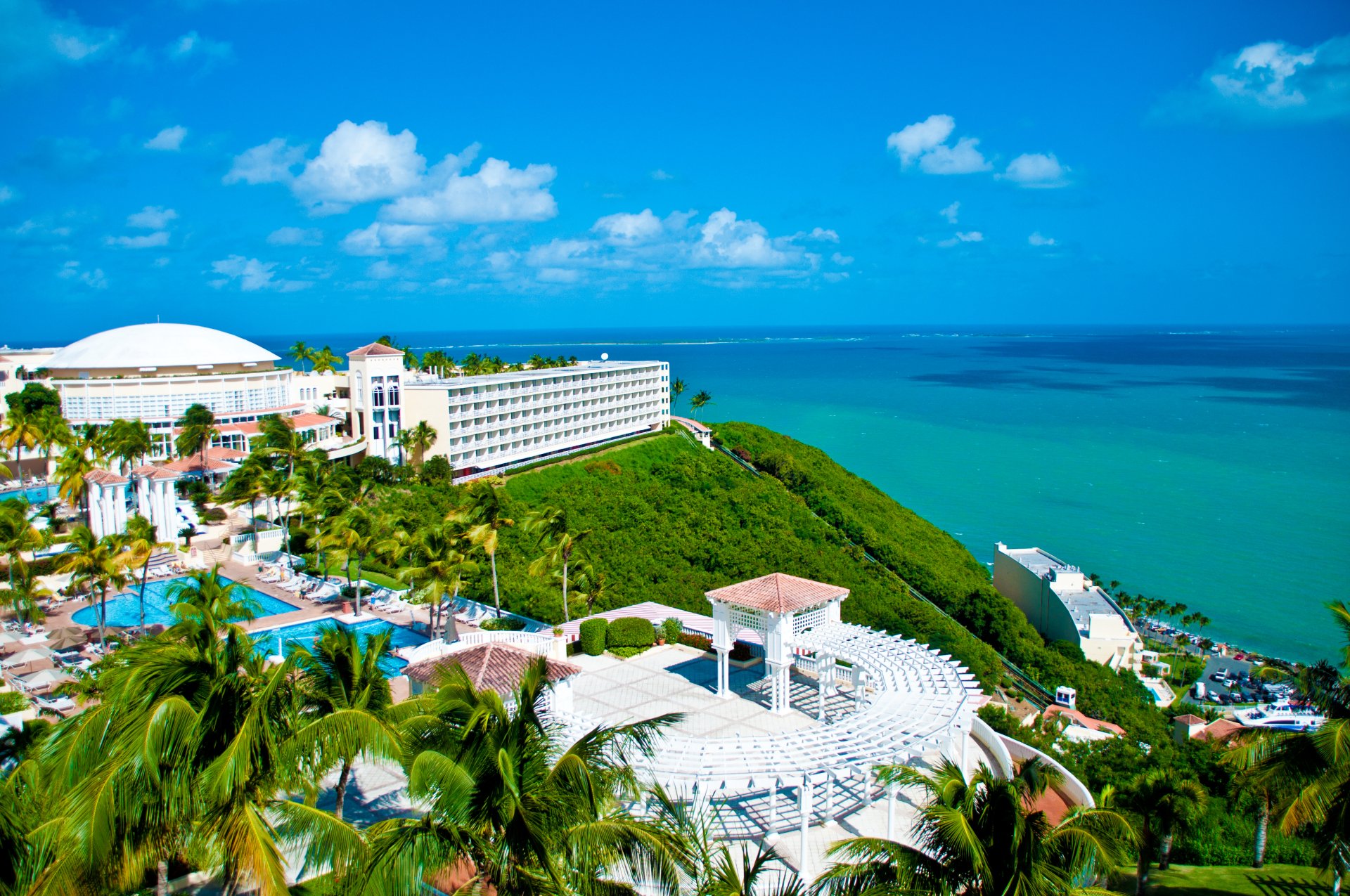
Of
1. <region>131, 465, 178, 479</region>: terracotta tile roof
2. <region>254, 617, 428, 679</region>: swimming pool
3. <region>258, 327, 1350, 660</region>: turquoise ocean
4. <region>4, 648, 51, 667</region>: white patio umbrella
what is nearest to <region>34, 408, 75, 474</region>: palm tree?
<region>131, 465, 178, 479</region>: terracotta tile roof

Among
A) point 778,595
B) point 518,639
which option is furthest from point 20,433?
point 778,595

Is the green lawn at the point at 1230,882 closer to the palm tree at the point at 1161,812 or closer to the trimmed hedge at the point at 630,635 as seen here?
the palm tree at the point at 1161,812

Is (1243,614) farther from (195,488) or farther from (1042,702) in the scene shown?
(195,488)

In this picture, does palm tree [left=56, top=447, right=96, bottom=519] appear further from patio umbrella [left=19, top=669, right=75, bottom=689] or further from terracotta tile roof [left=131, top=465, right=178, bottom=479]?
patio umbrella [left=19, top=669, right=75, bottom=689]

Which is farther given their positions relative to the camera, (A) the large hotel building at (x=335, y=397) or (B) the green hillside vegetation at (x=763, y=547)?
(A) the large hotel building at (x=335, y=397)

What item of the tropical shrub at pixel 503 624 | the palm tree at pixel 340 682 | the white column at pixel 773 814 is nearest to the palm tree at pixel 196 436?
the tropical shrub at pixel 503 624

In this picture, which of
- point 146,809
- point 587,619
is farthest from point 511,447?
point 146,809
